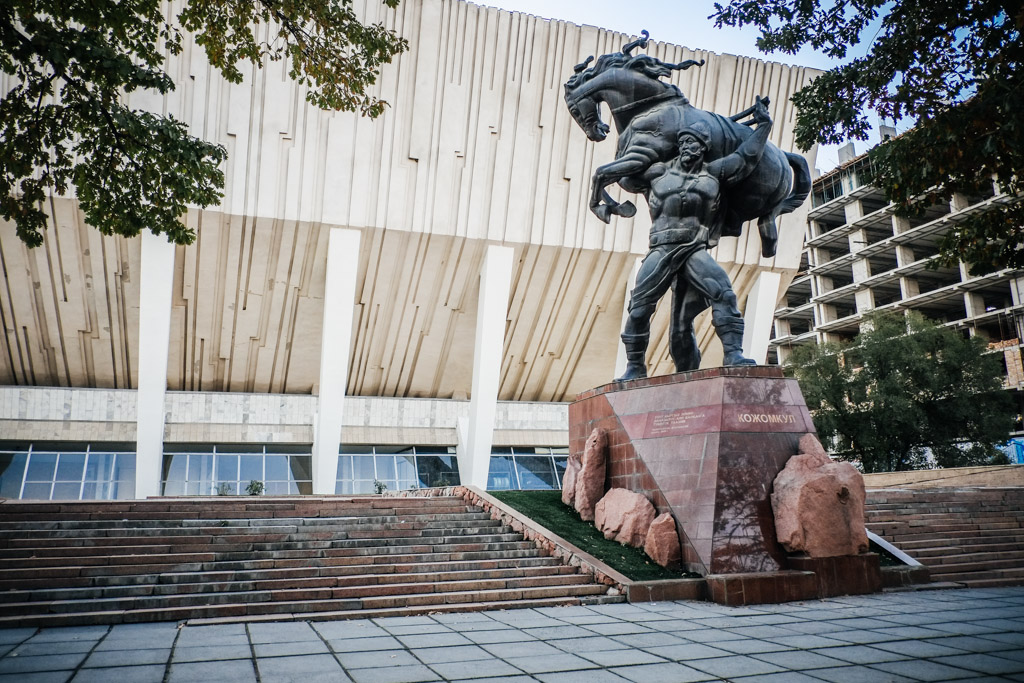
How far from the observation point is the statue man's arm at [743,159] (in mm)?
9062

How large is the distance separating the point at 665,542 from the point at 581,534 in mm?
1302

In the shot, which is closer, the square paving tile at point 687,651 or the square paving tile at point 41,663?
the square paving tile at point 41,663

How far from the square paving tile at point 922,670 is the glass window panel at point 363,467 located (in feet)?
68.5

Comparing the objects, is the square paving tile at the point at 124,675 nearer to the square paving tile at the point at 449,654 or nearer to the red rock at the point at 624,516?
the square paving tile at the point at 449,654

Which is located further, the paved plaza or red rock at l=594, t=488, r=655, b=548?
red rock at l=594, t=488, r=655, b=548

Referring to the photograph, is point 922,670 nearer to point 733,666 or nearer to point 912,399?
point 733,666

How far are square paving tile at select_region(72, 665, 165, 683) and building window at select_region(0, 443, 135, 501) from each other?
19231 mm

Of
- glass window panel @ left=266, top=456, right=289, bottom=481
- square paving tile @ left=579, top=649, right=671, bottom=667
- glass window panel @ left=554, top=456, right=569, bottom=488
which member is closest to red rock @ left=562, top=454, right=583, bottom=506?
square paving tile @ left=579, top=649, right=671, bottom=667

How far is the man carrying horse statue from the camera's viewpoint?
909cm

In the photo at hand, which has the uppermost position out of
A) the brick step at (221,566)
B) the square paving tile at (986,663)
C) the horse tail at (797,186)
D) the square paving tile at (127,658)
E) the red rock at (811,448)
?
the horse tail at (797,186)

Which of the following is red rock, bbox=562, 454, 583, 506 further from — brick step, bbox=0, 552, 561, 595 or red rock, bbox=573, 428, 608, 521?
brick step, bbox=0, 552, 561, 595

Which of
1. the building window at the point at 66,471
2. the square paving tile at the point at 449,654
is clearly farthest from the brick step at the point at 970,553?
the building window at the point at 66,471

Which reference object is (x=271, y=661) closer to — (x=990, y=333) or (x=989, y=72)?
(x=989, y=72)

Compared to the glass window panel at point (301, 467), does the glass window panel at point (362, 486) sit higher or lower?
lower
